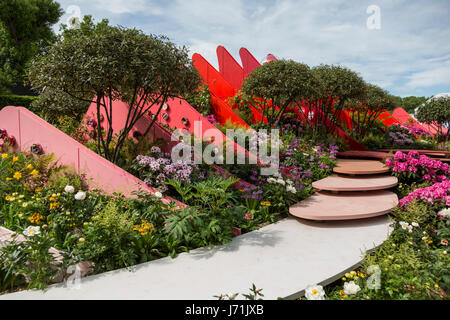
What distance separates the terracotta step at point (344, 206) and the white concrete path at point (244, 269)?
0.26 metres

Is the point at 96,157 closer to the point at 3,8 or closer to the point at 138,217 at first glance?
the point at 138,217

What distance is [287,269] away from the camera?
2926mm

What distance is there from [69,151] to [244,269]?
12.0ft


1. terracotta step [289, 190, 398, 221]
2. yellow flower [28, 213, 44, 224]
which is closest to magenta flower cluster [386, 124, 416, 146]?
terracotta step [289, 190, 398, 221]

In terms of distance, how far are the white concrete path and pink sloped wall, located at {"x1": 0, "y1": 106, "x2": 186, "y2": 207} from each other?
118cm

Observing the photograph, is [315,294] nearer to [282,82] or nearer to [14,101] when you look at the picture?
[282,82]

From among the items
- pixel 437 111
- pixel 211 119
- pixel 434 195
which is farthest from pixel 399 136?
pixel 434 195

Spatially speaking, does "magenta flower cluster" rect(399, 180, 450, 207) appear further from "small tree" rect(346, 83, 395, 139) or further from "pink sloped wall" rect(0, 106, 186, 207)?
"small tree" rect(346, 83, 395, 139)

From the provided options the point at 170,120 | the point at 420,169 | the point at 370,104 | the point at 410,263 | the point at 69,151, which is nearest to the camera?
the point at 410,263

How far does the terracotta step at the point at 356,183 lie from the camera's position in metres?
5.16

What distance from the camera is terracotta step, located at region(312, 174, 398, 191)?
5160mm

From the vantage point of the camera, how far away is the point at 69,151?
480 centimetres

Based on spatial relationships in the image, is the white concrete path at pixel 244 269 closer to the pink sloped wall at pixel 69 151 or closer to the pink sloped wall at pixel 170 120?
the pink sloped wall at pixel 69 151

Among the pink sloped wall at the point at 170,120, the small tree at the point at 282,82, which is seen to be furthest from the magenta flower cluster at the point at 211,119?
the small tree at the point at 282,82
